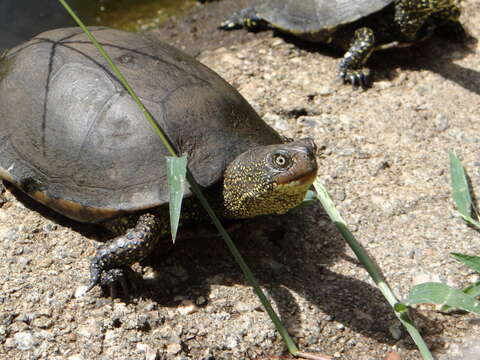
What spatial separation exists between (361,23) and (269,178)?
245 cm

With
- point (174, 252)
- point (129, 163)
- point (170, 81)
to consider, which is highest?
point (170, 81)

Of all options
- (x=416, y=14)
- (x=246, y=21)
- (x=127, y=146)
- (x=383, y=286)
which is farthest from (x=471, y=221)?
(x=246, y=21)

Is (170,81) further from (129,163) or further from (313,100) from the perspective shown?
(313,100)

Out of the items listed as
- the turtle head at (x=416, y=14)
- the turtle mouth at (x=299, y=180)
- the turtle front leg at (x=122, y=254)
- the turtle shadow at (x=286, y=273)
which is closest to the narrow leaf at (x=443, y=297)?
the turtle shadow at (x=286, y=273)

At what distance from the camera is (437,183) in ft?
11.5

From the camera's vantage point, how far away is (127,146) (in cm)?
277

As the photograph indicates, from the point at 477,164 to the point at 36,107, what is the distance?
2.56 metres

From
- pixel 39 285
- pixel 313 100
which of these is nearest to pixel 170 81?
pixel 39 285

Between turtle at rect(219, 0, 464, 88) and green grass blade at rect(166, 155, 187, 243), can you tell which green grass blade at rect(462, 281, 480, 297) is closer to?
green grass blade at rect(166, 155, 187, 243)

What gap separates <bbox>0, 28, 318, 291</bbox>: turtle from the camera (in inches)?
107

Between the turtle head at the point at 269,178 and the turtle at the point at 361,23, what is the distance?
184 centimetres

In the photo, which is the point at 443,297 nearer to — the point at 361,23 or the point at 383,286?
the point at 383,286

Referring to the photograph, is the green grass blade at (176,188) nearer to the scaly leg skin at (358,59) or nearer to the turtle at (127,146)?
the turtle at (127,146)

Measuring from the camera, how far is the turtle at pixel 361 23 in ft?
14.7
